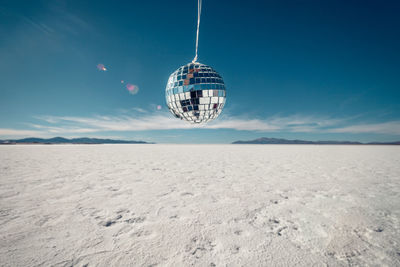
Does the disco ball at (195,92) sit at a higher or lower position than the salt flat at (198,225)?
higher

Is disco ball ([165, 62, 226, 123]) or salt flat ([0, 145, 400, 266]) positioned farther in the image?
disco ball ([165, 62, 226, 123])

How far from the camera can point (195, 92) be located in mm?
2797

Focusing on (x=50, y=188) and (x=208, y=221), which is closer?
(x=208, y=221)

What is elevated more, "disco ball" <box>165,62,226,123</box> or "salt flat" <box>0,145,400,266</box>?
"disco ball" <box>165,62,226,123</box>

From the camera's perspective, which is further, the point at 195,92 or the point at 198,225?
the point at 195,92

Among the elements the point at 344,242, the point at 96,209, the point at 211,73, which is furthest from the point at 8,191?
the point at 344,242

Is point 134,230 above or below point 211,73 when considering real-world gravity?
below

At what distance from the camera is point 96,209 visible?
305cm

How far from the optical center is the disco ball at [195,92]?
282 cm

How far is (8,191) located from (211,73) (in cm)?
544

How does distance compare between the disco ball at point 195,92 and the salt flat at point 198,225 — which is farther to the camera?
the disco ball at point 195,92

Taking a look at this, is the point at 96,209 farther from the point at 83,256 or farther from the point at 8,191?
the point at 8,191

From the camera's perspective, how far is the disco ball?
282 centimetres

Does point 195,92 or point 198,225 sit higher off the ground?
point 195,92
